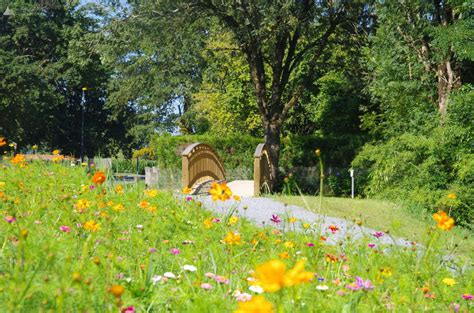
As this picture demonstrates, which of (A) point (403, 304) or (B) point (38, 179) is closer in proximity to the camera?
(A) point (403, 304)

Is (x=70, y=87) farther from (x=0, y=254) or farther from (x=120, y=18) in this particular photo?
(x=0, y=254)

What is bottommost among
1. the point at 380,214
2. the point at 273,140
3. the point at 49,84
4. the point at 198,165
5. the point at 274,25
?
the point at 380,214

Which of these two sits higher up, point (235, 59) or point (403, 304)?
point (235, 59)

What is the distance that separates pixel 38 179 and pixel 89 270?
4154 mm

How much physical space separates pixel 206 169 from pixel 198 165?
74cm

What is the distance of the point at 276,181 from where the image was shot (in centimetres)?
1731

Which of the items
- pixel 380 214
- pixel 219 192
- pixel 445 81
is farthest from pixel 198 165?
pixel 219 192

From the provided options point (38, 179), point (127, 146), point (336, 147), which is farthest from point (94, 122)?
point (38, 179)

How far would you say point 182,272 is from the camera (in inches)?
126

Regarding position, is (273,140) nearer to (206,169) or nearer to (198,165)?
(206,169)

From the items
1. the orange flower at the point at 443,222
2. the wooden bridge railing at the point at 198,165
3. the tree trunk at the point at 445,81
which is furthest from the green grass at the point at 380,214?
the orange flower at the point at 443,222

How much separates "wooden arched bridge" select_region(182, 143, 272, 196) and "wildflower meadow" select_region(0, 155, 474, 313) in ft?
21.3

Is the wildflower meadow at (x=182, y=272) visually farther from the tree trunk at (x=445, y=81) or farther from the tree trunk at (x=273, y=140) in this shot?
the tree trunk at (x=273, y=140)

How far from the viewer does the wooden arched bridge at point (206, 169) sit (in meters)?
12.2
